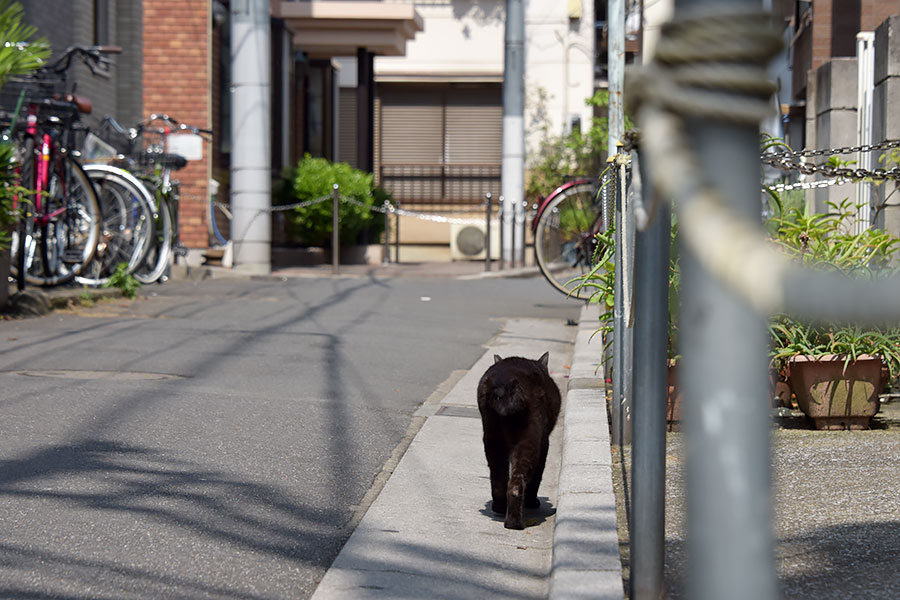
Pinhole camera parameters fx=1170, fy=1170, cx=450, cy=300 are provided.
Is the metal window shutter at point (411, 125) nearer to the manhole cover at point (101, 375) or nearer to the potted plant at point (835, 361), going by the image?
the manhole cover at point (101, 375)

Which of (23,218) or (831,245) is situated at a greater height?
(23,218)

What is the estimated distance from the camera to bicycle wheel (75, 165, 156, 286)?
35.7 feet

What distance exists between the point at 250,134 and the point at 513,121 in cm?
623

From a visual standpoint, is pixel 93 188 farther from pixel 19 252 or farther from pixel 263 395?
pixel 263 395

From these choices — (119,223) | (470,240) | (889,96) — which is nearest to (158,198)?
(119,223)

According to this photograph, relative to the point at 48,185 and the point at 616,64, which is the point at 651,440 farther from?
the point at 48,185

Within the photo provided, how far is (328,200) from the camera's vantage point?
1858cm

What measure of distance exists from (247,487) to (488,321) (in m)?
6.09

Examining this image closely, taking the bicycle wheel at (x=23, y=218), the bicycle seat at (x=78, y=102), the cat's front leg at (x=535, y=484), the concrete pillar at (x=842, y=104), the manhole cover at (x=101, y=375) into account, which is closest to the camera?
the cat's front leg at (x=535, y=484)

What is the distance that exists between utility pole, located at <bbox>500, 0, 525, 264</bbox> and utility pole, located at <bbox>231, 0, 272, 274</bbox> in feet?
16.7

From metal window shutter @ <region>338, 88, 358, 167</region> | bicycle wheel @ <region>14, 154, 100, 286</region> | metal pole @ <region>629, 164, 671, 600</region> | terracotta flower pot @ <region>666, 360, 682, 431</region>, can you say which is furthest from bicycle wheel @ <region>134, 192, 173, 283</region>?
metal window shutter @ <region>338, 88, 358, 167</region>

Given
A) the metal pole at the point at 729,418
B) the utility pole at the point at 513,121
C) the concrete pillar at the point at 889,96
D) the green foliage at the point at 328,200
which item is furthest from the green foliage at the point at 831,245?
the utility pole at the point at 513,121

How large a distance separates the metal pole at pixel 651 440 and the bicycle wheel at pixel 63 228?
7.68 m

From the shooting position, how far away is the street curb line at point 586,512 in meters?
2.97
